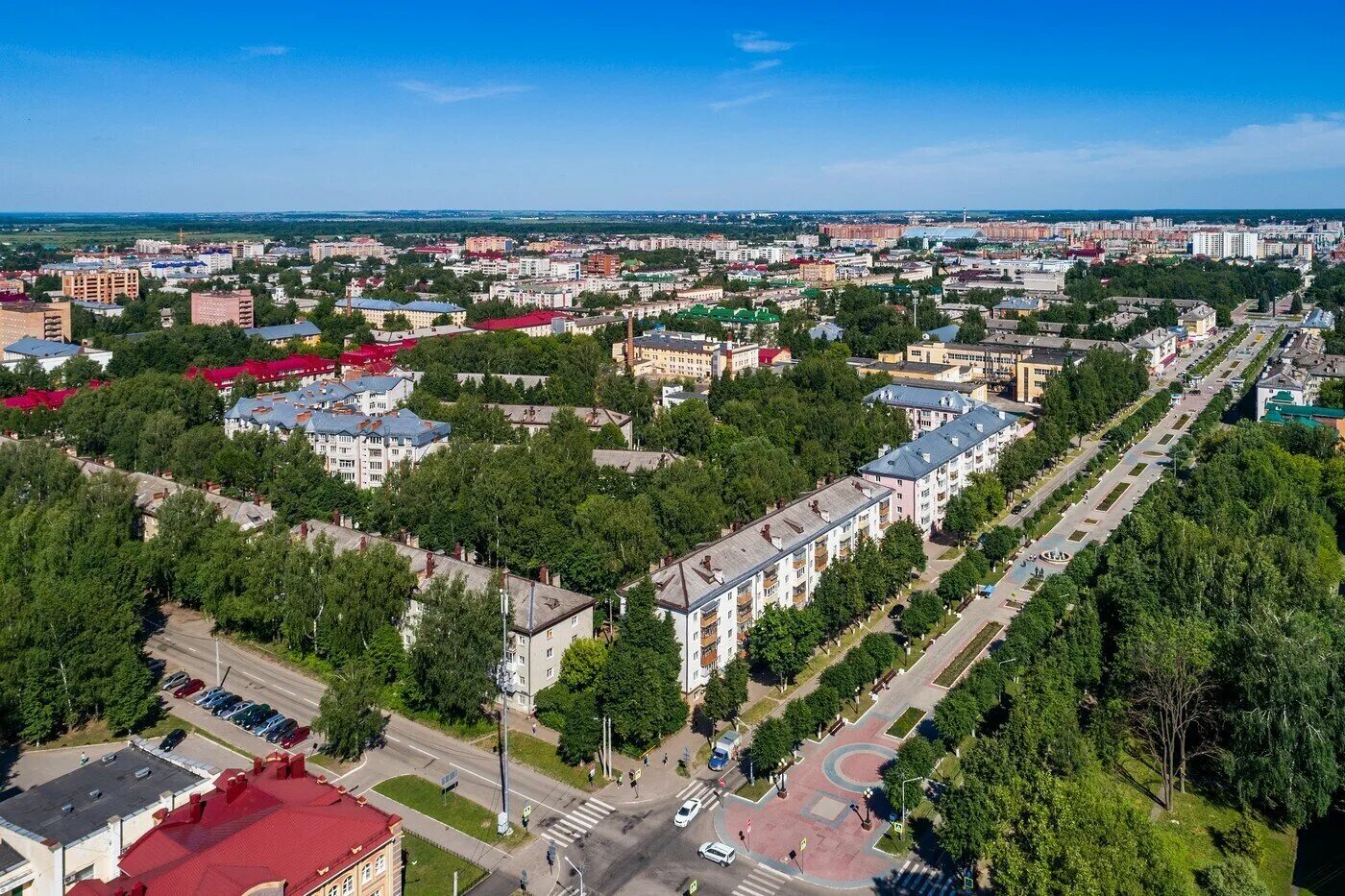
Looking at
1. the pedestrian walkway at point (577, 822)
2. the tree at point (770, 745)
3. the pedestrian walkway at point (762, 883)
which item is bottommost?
the pedestrian walkway at point (762, 883)

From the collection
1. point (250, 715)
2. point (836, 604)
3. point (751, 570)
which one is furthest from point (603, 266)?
point (250, 715)

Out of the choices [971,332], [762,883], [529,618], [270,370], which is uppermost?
[971,332]

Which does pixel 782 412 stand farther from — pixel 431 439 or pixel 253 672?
pixel 253 672

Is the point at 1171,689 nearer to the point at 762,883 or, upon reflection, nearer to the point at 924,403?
the point at 762,883

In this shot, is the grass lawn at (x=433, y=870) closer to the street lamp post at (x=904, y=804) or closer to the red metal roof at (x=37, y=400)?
the street lamp post at (x=904, y=804)

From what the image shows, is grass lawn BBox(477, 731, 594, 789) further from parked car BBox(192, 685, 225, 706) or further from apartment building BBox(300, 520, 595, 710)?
parked car BBox(192, 685, 225, 706)

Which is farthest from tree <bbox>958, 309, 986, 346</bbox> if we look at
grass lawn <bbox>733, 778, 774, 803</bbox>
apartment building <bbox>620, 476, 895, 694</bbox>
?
grass lawn <bbox>733, 778, 774, 803</bbox>

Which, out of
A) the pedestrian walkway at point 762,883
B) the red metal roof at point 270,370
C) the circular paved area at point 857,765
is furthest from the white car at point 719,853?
the red metal roof at point 270,370
